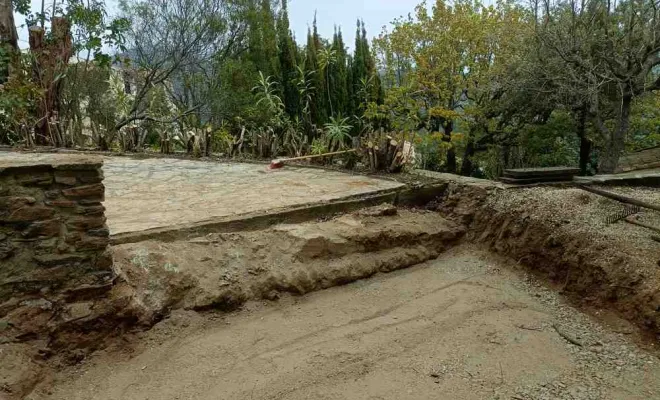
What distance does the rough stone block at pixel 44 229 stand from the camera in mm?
2141

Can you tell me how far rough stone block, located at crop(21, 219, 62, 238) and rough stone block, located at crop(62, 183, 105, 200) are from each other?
0.14 meters

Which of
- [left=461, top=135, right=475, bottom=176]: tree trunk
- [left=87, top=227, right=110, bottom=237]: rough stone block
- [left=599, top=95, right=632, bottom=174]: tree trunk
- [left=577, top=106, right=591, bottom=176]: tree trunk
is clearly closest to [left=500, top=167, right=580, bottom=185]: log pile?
[left=599, top=95, right=632, bottom=174]: tree trunk

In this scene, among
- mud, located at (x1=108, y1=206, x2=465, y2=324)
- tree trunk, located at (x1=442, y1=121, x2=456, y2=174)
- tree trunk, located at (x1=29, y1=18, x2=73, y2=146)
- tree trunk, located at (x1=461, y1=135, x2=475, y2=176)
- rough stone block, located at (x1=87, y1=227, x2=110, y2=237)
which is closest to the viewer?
rough stone block, located at (x1=87, y1=227, x2=110, y2=237)

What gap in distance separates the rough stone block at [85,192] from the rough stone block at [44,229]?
14 cm

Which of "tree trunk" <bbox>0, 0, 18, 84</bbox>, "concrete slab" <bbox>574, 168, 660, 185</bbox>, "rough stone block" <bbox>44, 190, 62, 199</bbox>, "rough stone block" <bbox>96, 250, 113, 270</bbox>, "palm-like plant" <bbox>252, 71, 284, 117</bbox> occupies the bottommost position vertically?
"rough stone block" <bbox>96, 250, 113, 270</bbox>

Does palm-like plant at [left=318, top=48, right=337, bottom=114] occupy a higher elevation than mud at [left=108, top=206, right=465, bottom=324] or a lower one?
higher

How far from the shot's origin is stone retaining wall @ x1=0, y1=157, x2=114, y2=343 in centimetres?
210

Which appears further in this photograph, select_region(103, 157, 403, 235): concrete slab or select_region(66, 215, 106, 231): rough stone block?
select_region(103, 157, 403, 235): concrete slab

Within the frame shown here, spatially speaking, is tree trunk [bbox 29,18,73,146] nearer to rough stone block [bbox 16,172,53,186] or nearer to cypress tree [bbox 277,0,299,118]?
cypress tree [bbox 277,0,299,118]

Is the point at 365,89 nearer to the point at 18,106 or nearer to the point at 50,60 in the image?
the point at 50,60

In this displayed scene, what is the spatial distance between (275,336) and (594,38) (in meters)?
5.33

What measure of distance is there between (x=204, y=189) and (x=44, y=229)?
167 cm

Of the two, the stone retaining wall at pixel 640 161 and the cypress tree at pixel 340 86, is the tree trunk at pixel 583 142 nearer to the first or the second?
the stone retaining wall at pixel 640 161

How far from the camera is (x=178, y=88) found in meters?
13.3
